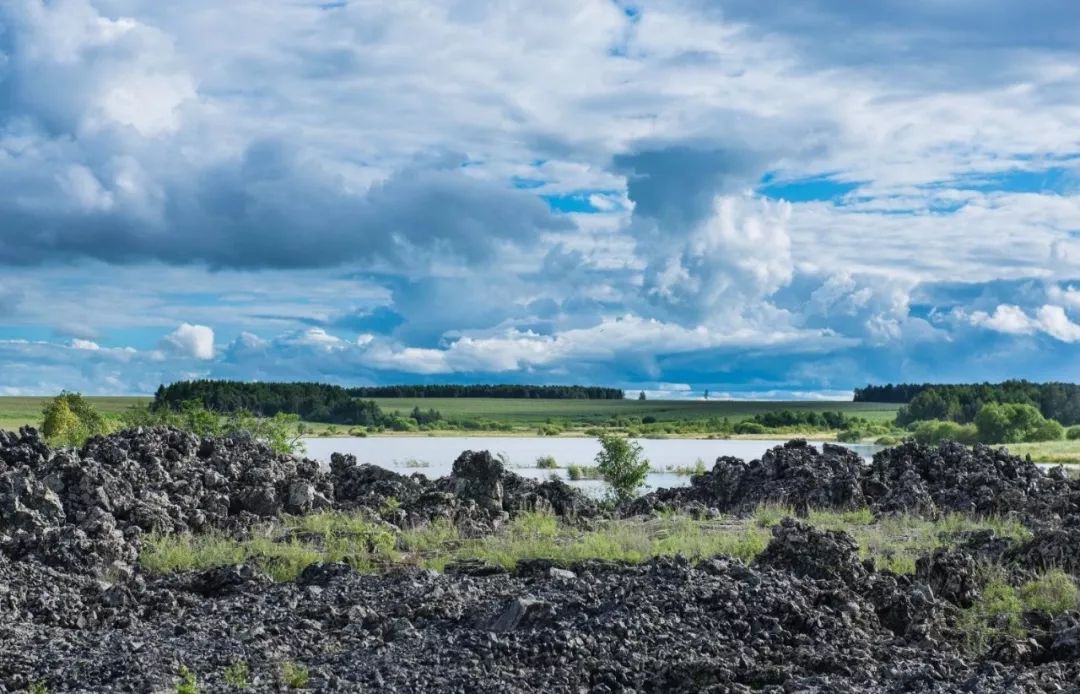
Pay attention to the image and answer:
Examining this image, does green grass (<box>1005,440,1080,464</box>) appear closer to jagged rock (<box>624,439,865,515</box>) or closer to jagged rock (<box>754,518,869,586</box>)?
jagged rock (<box>624,439,865,515</box>)

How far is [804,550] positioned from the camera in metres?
16.3

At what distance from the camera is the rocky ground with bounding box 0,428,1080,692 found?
40.5 ft

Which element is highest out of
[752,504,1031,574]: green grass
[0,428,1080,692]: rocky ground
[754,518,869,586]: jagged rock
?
[754,518,869,586]: jagged rock

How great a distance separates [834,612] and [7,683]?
8855 mm

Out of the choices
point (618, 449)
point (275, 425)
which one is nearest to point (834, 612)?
point (618, 449)

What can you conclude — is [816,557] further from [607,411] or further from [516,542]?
[607,411]

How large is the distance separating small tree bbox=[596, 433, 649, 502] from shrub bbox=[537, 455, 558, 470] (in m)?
25.0

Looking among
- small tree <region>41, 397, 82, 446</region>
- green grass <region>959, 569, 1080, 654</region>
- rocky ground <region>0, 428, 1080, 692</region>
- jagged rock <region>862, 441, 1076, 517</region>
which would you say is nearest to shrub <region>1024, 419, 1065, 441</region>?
jagged rock <region>862, 441, 1076, 517</region>

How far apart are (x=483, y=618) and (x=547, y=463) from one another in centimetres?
4802

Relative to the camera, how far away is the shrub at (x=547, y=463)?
202 feet

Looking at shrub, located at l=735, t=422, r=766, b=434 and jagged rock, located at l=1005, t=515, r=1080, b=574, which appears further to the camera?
shrub, located at l=735, t=422, r=766, b=434

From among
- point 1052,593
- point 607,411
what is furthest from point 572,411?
point 1052,593

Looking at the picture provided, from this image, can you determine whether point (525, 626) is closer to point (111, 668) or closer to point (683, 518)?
point (111, 668)

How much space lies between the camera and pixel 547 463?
6206 centimetres
